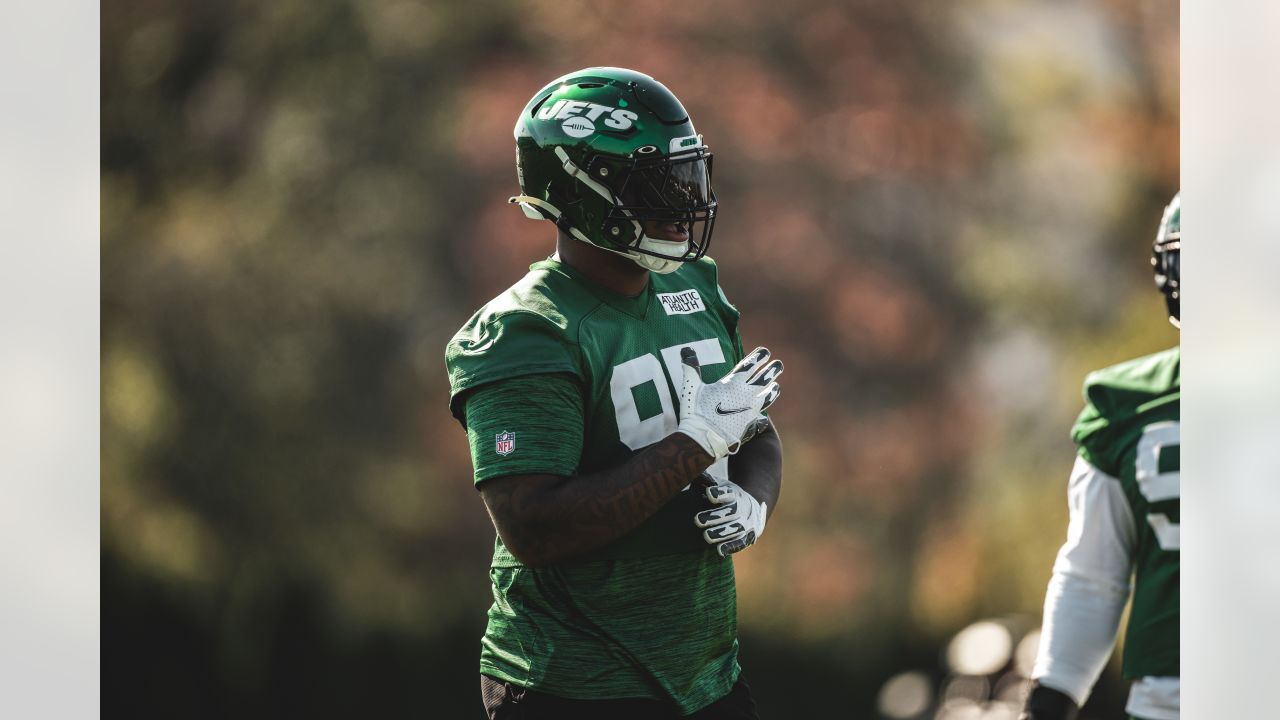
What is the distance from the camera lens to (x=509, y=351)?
4.74 feet

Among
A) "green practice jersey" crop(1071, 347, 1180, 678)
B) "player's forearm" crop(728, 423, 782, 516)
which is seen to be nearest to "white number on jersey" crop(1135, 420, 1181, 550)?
"green practice jersey" crop(1071, 347, 1180, 678)

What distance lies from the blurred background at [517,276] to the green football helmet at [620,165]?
1395 mm

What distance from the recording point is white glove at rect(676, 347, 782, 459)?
4.78ft

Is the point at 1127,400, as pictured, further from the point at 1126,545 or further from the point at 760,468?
the point at 760,468

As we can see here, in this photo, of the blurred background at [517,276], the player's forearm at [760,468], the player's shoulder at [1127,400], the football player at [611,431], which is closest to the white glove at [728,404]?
the football player at [611,431]

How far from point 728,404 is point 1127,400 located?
0.71 meters

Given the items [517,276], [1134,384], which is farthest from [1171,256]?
[517,276]

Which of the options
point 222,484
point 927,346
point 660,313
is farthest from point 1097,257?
point 222,484

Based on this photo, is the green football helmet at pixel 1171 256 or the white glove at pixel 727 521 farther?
the green football helmet at pixel 1171 256

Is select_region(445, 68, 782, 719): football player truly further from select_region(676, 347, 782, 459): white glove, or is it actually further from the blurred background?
the blurred background

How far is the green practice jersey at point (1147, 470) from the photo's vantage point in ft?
5.71

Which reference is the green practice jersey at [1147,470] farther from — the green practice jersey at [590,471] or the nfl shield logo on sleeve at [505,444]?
the nfl shield logo on sleeve at [505,444]

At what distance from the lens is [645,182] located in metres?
1.58
